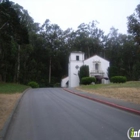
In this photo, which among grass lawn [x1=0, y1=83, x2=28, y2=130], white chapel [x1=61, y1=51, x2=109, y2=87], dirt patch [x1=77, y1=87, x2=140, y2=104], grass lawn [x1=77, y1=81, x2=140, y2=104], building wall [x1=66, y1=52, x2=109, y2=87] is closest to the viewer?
grass lawn [x1=0, y1=83, x2=28, y2=130]

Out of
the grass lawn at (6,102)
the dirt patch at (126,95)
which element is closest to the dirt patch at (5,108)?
the grass lawn at (6,102)

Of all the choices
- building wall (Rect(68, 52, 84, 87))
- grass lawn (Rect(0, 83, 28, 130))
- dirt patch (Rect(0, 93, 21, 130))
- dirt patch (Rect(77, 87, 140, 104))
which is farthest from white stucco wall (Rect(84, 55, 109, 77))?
dirt patch (Rect(0, 93, 21, 130))

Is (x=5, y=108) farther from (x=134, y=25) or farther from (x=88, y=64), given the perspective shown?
(x=88, y=64)

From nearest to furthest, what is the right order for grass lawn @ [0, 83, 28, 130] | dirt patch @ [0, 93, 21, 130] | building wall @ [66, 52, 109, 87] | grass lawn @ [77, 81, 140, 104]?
dirt patch @ [0, 93, 21, 130]
grass lawn @ [0, 83, 28, 130]
grass lawn @ [77, 81, 140, 104]
building wall @ [66, 52, 109, 87]

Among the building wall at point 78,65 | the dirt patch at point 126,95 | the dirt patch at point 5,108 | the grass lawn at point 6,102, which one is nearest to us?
the dirt patch at point 5,108

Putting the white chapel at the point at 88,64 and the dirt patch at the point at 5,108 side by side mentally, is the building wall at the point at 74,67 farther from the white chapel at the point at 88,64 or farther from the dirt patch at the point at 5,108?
the dirt patch at the point at 5,108

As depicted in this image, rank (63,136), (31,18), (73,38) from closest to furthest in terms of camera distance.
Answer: (63,136) < (31,18) < (73,38)

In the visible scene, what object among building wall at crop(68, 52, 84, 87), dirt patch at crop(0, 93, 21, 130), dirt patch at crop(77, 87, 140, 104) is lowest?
dirt patch at crop(0, 93, 21, 130)

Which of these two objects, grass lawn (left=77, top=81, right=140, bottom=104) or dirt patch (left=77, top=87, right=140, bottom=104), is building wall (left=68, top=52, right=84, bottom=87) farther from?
dirt patch (left=77, top=87, right=140, bottom=104)

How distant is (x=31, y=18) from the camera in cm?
5969

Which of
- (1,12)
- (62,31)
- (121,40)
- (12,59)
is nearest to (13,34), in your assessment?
(1,12)

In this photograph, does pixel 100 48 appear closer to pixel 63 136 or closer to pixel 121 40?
pixel 121 40

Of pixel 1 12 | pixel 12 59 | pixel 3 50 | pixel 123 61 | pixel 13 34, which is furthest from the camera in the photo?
pixel 123 61

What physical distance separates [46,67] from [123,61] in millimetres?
25797
